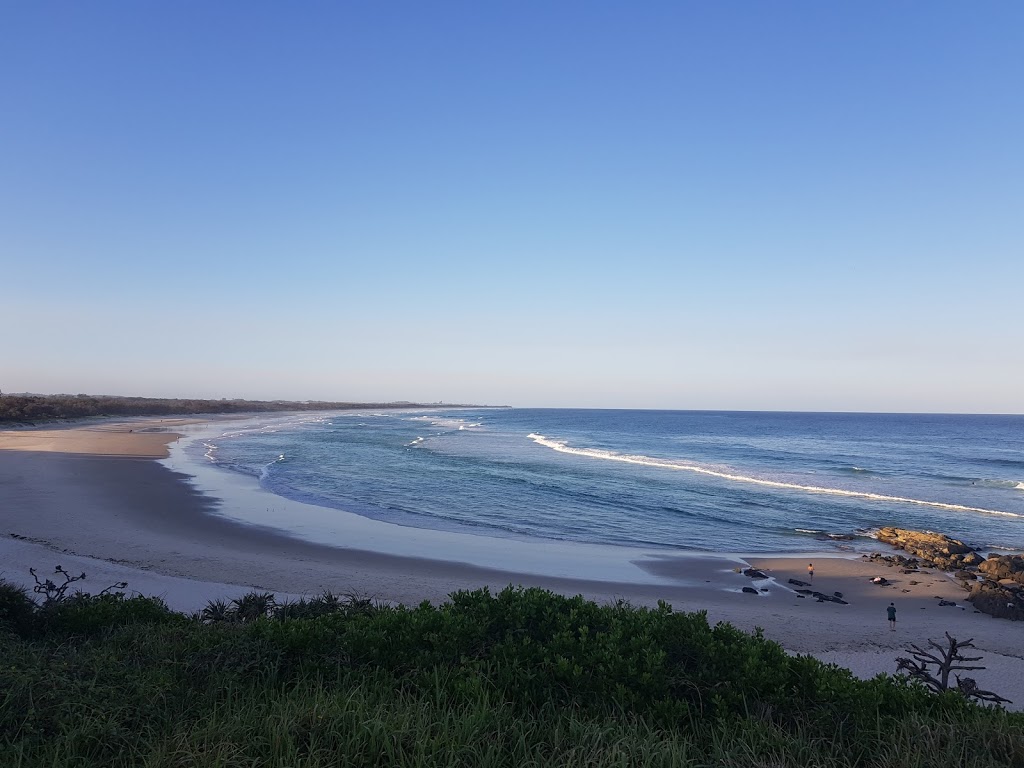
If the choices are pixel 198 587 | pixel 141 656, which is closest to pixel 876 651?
pixel 141 656

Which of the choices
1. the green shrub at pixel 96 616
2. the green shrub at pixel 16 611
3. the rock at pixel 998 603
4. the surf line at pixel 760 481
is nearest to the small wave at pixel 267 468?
the surf line at pixel 760 481

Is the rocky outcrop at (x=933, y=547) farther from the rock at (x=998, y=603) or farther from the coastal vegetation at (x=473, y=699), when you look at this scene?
the coastal vegetation at (x=473, y=699)

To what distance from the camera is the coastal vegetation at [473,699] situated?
363 centimetres

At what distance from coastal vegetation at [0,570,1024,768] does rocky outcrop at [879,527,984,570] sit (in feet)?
57.8

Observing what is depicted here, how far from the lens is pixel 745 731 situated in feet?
13.1

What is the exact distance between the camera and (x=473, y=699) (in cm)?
432

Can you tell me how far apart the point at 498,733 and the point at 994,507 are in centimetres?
3432

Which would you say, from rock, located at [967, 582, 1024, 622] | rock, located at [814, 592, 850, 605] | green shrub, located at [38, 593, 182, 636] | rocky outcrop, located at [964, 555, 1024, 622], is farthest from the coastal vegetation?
rocky outcrop, located at [964, 555, 1024, 622]

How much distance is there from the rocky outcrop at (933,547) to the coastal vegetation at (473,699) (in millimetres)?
17604

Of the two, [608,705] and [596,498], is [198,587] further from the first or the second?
[596,498]

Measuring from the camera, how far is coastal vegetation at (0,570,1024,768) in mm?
3635

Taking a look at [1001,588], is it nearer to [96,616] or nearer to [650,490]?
[650,490]

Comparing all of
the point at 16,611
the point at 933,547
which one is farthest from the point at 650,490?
the point at 16,611

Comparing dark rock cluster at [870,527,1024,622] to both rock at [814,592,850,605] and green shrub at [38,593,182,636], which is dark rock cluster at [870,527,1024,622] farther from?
green shrub at [38,593,182,636]
